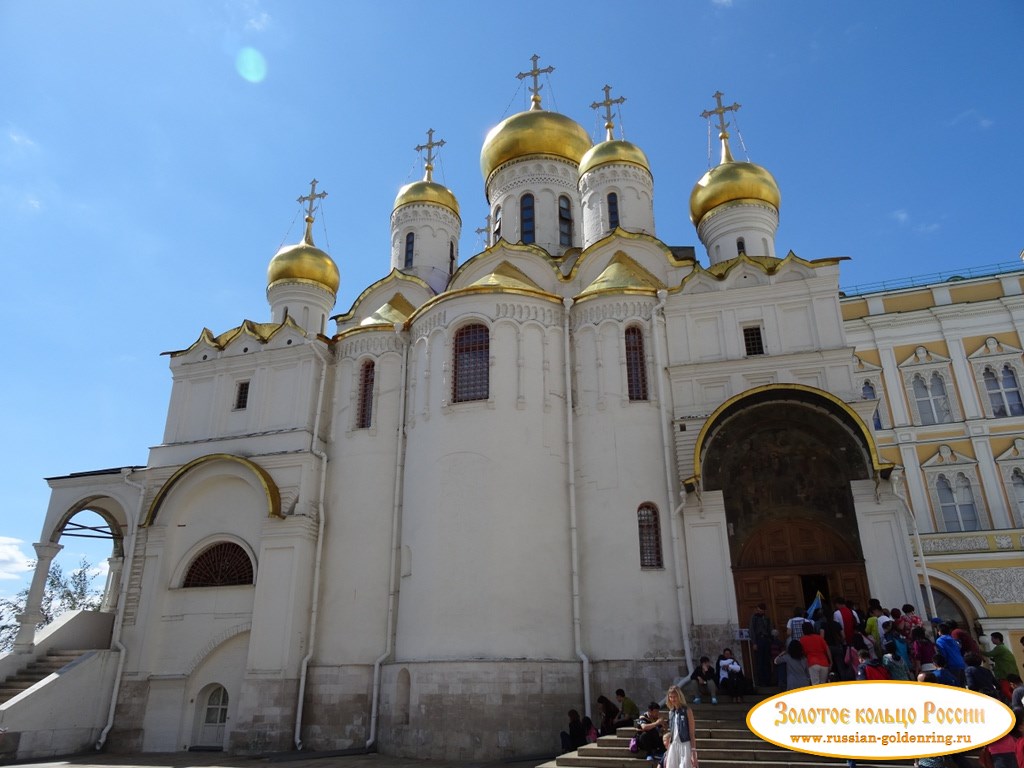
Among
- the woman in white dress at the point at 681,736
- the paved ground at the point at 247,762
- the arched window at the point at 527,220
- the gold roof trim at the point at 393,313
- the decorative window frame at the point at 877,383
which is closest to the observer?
the woman in white dress at the point at 681,736

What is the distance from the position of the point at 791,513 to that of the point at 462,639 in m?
6.33

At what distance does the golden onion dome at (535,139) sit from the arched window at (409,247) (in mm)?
2774

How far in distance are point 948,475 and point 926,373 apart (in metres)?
2.91

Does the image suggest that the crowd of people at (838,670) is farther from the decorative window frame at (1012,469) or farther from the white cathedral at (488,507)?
the decorative window frame at (1012,469)

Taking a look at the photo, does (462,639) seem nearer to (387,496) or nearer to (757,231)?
(387,496)

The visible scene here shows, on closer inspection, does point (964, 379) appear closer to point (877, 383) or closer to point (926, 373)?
point (926, 373)

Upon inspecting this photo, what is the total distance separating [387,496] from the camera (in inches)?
614

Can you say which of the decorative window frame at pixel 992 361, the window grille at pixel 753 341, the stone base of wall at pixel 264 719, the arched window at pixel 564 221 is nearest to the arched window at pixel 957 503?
the decorative window frame at pixel 992 361

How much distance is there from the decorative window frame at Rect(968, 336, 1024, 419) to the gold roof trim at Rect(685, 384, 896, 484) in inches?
372

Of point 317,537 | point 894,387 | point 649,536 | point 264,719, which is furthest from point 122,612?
point 894,387

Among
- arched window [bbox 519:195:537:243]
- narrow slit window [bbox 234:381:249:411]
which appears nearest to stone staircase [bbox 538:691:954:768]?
narrow slit window [bbox 234:381:249:411]

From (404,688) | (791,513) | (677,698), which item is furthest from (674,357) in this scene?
(677,698)

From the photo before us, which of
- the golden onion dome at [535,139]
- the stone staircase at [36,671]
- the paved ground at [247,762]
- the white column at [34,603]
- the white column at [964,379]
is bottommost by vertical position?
the paved ground at [247,762]

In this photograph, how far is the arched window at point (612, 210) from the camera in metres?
19.0
